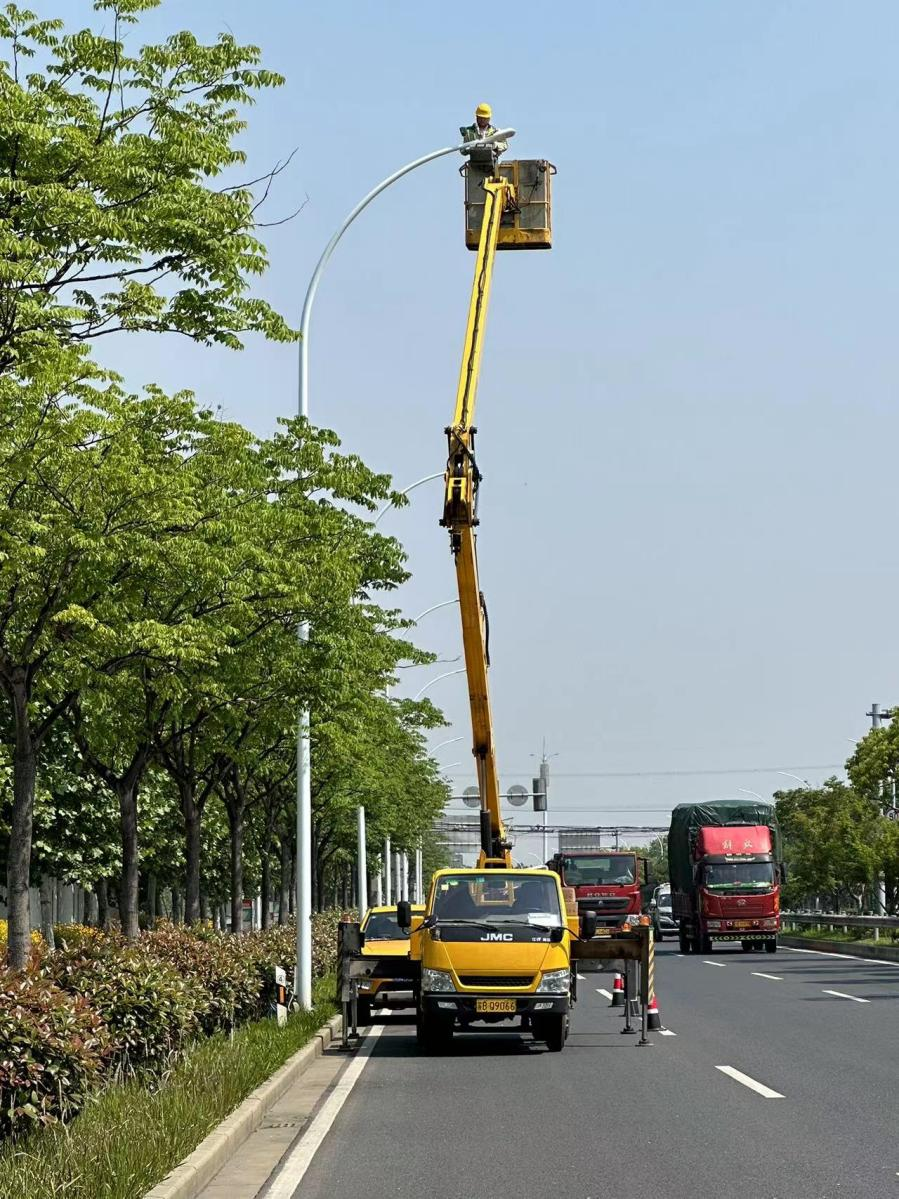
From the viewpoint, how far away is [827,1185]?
9.90 meters

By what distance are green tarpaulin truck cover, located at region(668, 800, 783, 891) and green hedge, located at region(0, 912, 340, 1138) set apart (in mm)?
25347

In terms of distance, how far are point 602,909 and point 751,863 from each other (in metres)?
4.18

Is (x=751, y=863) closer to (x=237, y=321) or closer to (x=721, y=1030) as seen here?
(x=721, y=1030)

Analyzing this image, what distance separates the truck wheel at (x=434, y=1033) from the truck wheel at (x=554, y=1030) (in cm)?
103

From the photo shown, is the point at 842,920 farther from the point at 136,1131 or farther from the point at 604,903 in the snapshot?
the point at 136,1131

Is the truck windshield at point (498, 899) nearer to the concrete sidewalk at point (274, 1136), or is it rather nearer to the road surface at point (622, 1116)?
the road surface at point (622, 1116)

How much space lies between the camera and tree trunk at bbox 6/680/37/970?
685 inches

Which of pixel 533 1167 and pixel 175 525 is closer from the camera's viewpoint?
pixel 533 1167

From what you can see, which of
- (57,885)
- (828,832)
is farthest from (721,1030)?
(828,832)

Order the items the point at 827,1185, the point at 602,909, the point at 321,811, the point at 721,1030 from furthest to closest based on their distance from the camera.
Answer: the point at 321,811 < the point at 602,909 < the point at 721,1030 < the point at 827,1185

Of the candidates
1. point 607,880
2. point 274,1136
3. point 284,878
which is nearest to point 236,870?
point 607,880

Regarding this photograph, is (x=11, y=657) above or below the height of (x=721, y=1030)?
above

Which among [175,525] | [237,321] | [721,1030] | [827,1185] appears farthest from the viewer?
[721,1030]

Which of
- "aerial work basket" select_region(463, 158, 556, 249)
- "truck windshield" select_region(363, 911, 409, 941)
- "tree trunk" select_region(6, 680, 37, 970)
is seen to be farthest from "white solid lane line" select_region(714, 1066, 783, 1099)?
"aerial work basket" select_region(463, 158, 556, 249)
